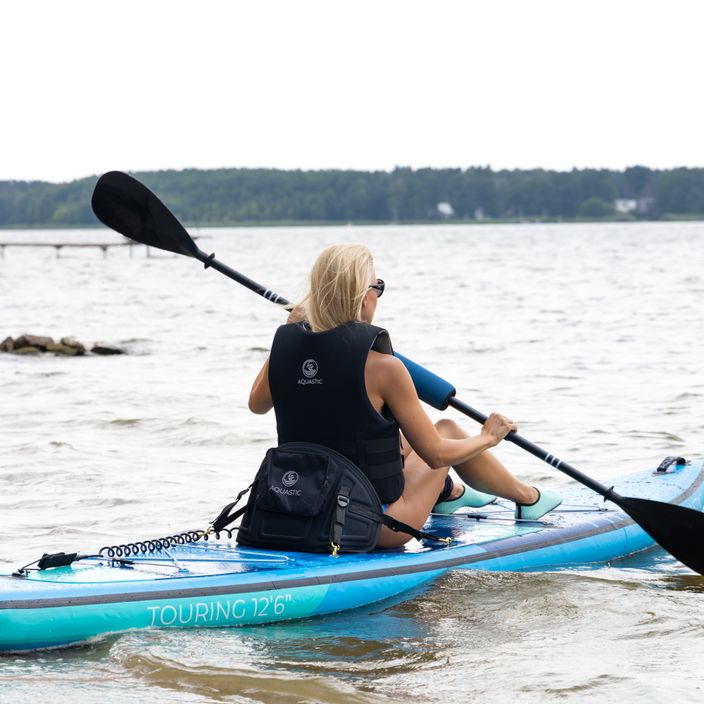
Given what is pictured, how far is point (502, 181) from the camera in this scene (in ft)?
456

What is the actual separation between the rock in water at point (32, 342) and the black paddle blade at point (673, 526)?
1216 cm

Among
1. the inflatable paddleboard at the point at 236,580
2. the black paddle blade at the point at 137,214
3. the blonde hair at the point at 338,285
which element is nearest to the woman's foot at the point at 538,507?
the inflatable paddleboard at the point at 236,580

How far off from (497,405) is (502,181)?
428 feet

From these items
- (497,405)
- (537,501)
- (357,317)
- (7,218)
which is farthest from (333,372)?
(7,218)

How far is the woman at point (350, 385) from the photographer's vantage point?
170 inches

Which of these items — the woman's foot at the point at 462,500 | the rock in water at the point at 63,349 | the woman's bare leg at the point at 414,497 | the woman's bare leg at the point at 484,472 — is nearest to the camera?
the woman's bare leg at the point at 414,497

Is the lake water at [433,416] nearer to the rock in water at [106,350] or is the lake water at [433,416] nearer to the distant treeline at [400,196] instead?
the rock in water at [106,350]

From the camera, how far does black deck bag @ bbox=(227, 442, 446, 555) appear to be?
14.7ft

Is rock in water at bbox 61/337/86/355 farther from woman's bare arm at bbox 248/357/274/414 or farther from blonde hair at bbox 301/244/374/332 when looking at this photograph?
blonde hair at bbox 301/244/374/332

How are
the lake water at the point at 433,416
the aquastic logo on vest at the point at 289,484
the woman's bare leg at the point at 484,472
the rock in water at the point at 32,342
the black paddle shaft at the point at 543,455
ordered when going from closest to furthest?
1. the lake water at the point at 433,416
2. the aquastic logo on vest at the point at 289,484
3. the woman's bare leg at the point at 484,472
4. the black paddle shaft at the point at 543,455
5. the rock in water at the point at 32,342

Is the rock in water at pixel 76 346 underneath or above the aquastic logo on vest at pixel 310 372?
underneath

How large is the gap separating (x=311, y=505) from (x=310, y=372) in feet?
1.73

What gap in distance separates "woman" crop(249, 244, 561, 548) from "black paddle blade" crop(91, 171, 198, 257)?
1518 millimetres

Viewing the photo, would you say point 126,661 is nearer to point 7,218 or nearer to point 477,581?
point 477,581
